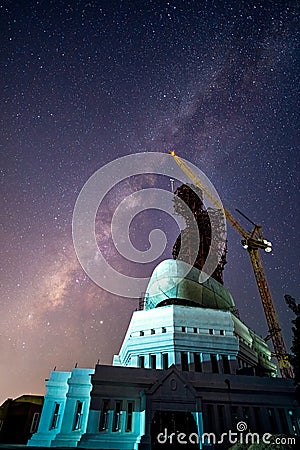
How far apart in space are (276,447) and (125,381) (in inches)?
664

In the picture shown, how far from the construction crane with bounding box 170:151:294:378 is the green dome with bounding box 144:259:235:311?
1215 inches

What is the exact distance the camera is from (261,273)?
82812mm

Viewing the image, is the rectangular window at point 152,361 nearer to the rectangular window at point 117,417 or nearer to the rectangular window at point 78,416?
the rectangular window at point 117,417

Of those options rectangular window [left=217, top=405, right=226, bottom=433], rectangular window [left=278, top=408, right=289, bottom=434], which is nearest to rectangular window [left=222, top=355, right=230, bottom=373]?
rectangular window [left=278, top=408, right=289, bottom=434]

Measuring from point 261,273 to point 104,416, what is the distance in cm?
6555

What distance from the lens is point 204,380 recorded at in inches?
1152

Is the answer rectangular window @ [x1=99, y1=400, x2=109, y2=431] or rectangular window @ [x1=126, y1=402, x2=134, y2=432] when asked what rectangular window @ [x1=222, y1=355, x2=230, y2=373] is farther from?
rectangular window @ [x1=99, y1=400, x2=109, y2=431]

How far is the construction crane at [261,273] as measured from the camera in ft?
231

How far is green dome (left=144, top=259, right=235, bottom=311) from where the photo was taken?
4465cm

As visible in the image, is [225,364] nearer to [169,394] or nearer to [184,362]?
[184,362]

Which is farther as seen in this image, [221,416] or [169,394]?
[221,416]

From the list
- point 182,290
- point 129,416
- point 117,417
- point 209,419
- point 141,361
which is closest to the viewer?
point 117,417

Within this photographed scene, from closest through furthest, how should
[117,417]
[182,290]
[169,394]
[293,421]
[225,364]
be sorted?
[169,394] → [117,417] → [293,421] → [225,364] → [182,290]

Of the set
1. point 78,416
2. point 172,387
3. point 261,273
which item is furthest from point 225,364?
point 261,273
